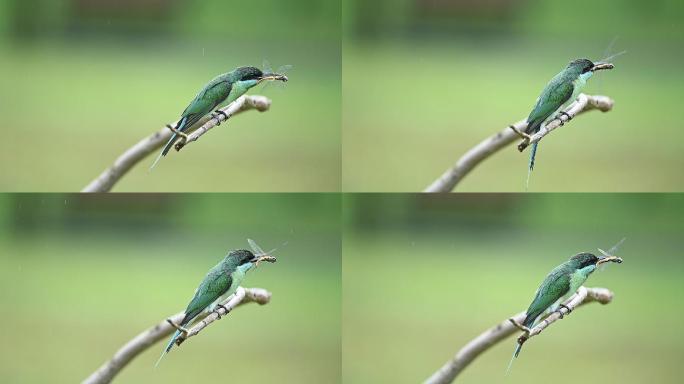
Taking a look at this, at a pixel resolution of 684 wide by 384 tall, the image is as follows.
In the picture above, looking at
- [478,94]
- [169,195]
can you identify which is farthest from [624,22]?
[169,195]

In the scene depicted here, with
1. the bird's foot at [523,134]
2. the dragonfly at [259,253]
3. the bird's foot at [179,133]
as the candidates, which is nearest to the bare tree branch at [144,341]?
the dragonfly at [259,253]

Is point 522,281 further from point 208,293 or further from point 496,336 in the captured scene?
point 208,293

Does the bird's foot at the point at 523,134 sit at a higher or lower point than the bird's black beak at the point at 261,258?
higher

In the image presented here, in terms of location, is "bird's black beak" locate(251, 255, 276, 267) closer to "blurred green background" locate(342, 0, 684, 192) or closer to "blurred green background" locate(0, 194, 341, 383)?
"blurred green background" locate(0, 194, 341, 383)

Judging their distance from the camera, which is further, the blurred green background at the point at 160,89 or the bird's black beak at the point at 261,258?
the bird's black beak at the point at 261,258

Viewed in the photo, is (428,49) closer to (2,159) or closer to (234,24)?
(234,24)

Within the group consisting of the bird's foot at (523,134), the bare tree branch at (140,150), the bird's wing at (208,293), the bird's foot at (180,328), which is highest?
the bird's foot at (523,134)

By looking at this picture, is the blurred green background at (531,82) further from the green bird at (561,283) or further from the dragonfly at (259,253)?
the dragonfly at (259,253)
